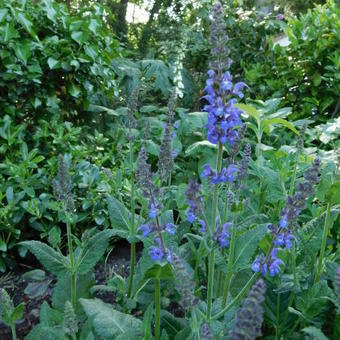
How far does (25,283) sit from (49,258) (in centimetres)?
106

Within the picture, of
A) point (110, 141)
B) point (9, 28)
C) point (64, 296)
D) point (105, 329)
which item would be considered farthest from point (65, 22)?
point (105, 329)

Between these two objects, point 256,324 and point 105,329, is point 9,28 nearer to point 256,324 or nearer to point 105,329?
point 105,329

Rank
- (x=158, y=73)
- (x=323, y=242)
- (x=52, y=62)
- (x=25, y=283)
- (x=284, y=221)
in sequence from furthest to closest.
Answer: (x=158, y=73), (x=52, y=62), (x=25, y=283), (x=323, y=242), (x=284, y=221)

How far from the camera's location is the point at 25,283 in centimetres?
272

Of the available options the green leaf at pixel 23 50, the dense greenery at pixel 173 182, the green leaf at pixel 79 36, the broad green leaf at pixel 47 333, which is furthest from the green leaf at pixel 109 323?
the green leaf at pixel 79 36

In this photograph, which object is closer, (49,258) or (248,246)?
→ (248,246)

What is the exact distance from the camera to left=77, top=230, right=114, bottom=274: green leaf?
1.78m

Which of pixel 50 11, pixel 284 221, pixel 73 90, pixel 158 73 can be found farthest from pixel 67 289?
pixel 158 73

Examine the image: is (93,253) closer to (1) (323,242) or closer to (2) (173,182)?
(1) (323,242)

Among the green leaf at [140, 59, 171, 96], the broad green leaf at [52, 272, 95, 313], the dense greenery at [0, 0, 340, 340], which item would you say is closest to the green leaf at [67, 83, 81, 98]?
the dense greenery at [0, 0, 340, 340]

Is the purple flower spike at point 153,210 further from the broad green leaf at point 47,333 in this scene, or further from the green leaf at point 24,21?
the green leaf at point 24,21

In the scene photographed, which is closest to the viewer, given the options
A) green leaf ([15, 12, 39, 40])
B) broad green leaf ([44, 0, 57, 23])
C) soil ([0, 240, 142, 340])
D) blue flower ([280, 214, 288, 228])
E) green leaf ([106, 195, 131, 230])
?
blue flower ([280, 214, 288, 228])

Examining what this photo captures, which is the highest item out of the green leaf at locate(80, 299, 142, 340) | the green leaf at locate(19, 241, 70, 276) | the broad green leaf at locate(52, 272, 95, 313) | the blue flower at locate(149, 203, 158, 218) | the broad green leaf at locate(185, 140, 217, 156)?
the blue flower at locate(149, 203, 158, 218)

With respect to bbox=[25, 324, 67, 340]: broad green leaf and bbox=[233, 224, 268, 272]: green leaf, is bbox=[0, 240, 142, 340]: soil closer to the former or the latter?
bbox=[25, 324, 67, 340]: broad green leaf
